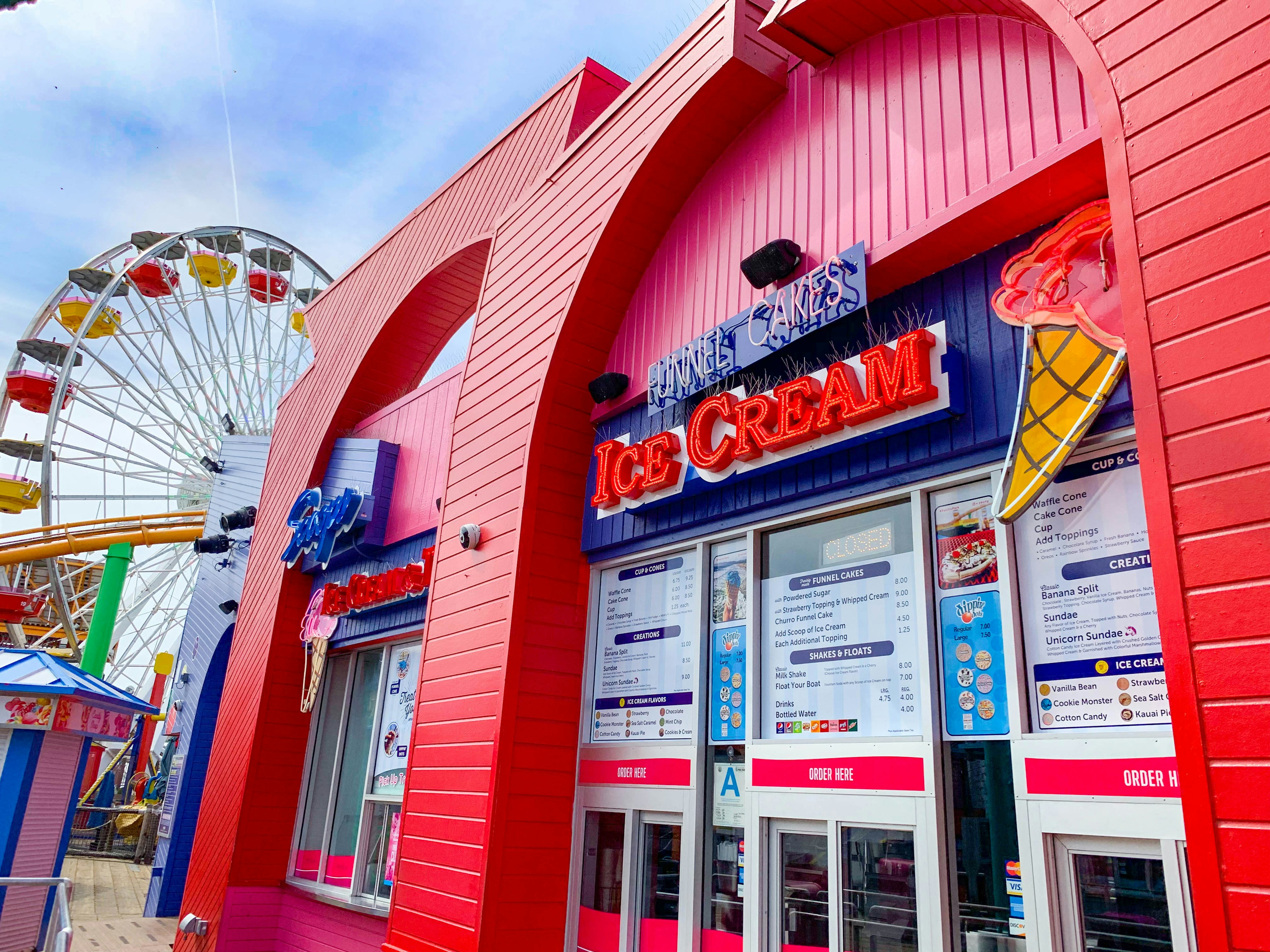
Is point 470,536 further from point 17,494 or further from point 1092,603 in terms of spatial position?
point 17,494

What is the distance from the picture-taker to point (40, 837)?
9.09 meters

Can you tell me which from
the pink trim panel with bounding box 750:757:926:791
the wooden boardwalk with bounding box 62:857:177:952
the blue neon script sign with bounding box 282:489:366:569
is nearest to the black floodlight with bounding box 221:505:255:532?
the blue neon script sign with bounding box 282:489:366:569

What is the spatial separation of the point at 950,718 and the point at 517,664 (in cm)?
288

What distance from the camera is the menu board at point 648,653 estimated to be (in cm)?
537

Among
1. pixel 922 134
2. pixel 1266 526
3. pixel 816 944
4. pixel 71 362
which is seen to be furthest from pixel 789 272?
pixel 71 362

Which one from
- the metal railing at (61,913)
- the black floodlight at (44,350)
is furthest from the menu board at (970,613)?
the black floodlight at (44,350)

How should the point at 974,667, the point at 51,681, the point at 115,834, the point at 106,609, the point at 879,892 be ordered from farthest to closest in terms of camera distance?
the point at 115,834, the point at 106,609, the point at 51,681, the point at 879,892, the point at 974,667

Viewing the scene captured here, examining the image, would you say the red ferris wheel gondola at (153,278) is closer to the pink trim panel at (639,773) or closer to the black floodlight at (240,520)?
the black floodlight at (240,520)

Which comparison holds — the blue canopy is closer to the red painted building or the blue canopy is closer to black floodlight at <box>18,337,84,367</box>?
the red painted building

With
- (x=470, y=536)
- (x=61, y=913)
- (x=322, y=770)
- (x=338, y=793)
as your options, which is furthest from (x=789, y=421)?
(x=322, y=770)

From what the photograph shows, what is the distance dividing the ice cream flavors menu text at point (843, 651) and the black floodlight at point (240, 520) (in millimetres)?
11035

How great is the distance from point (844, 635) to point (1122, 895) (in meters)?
1.61

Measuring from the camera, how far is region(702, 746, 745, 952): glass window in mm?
4613

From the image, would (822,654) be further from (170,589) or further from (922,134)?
(170,589)
